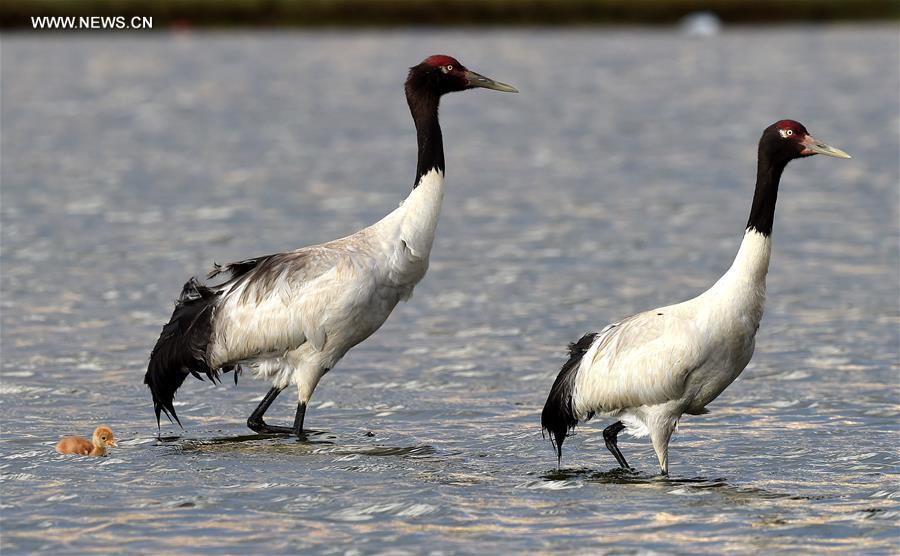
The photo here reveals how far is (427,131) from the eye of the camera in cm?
1216

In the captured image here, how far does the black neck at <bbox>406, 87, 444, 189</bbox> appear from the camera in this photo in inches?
476

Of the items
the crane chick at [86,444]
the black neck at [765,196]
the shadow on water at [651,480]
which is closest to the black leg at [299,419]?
the crane chick at [86,444]

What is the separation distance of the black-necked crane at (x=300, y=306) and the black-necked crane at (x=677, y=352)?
1.48 meters

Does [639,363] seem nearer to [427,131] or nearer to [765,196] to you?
[765,196]

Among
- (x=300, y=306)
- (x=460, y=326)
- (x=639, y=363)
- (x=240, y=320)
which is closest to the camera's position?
(x=639, y=363)

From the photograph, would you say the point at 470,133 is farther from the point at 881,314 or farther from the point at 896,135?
the point at 881,314

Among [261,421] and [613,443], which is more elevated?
[261,421]

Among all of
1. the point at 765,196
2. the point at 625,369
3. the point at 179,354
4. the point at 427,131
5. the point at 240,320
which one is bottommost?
the point at 625,369

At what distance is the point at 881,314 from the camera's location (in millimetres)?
16453

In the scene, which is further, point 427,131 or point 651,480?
point 427,131

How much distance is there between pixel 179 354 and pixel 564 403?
9.27 feet

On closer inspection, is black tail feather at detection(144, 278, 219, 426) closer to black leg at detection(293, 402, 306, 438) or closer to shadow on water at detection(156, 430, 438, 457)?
shadow on water at detection(156, 430, 438, 457)

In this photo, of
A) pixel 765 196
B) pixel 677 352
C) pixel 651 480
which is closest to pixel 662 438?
pixel 651 480

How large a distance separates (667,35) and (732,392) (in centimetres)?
6173
